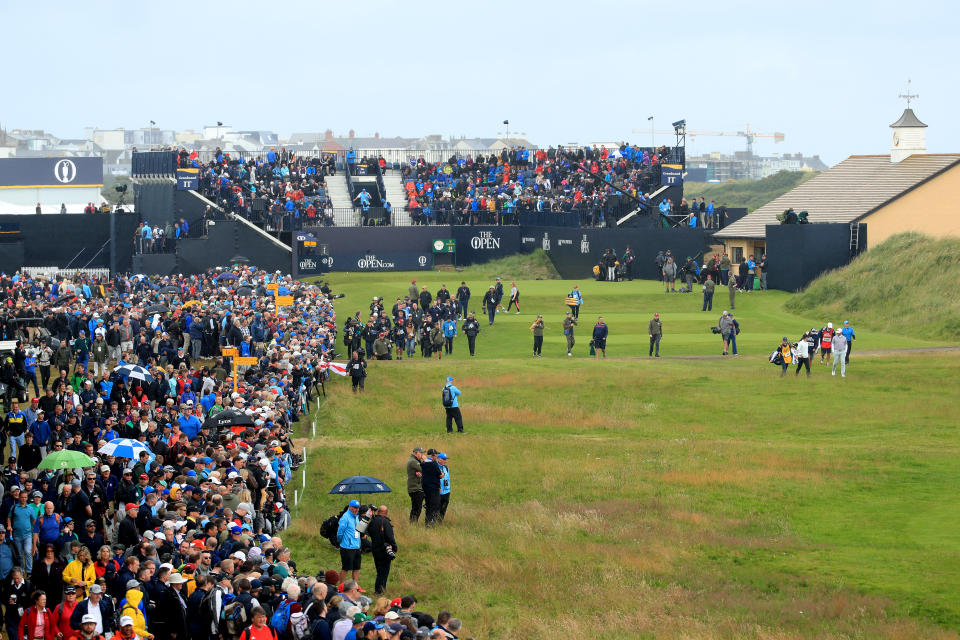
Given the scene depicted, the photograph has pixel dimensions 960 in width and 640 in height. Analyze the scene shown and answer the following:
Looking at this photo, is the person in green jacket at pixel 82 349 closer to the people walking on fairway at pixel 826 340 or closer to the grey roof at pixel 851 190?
the people walking on fairway at pixel 826 340

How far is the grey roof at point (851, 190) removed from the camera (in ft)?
165

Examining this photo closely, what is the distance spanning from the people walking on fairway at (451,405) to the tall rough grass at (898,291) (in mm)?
19431

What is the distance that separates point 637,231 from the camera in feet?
174

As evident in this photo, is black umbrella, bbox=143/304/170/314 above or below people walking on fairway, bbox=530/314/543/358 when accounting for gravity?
above

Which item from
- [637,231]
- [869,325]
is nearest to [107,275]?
[637,231]

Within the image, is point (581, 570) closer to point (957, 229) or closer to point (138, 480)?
point (138, 480)

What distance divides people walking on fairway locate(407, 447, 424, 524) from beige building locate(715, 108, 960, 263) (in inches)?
1313

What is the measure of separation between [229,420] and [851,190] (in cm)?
3855

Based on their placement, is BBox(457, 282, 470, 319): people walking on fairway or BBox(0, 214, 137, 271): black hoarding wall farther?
BBox(0, 214, 137, 271): black hoarding wall

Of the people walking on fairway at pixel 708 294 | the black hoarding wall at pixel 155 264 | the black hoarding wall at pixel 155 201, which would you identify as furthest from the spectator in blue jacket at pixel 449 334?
the black hoarding wall at pixel 155 201

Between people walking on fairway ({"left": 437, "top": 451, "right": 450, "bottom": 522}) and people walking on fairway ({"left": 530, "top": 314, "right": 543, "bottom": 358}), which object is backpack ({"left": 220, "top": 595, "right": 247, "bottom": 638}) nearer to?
people walking on fairway ({"left": 437, "top": 451, "right": 450, "bottom": 522})

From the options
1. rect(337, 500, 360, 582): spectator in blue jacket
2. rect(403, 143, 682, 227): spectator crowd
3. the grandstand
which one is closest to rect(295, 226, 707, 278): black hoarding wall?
the grandstand

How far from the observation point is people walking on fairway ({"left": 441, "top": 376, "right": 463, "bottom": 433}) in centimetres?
2697

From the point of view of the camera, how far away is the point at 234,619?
12477 mm
